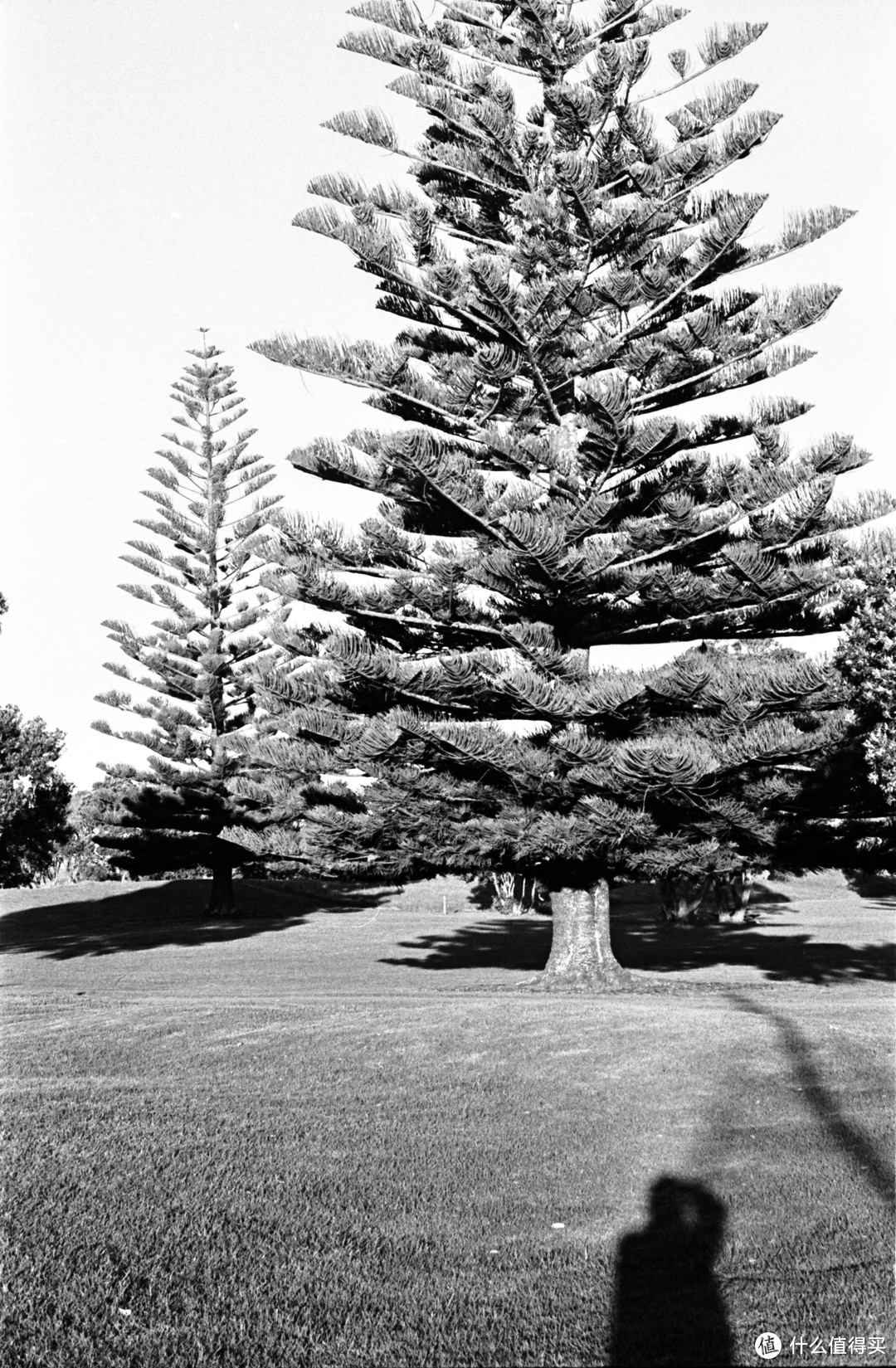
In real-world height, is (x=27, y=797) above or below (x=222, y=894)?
above

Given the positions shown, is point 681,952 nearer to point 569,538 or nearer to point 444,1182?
point 569,538

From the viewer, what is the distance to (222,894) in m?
33.1

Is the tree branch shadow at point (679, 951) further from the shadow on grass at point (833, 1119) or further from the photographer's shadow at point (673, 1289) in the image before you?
the photographer's shadow at point (673, 1289)

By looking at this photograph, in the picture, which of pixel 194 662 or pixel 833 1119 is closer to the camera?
pixel 833 1119

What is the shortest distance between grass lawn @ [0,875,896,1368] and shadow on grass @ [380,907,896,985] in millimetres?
5653

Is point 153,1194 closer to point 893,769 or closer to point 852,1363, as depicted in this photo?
point 852,1363

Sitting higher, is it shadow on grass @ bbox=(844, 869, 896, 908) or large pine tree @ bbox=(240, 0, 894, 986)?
large pine tree @ bbox=(240, 0, 894, 986)

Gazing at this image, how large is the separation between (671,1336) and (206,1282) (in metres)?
1.56

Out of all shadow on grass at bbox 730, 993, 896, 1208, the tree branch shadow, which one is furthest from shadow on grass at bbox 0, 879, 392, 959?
shadow on grass at bbox 730, 993, 896, 1208

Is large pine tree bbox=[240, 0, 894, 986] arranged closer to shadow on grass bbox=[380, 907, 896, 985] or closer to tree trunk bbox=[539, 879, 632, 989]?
tree trunk bbox=[539, 879, 632, 989]

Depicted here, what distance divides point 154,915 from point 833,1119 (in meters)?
28.1

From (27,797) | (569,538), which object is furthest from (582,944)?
(27,797)

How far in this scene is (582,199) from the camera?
41.3 feet

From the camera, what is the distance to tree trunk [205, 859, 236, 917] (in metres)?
32.8
